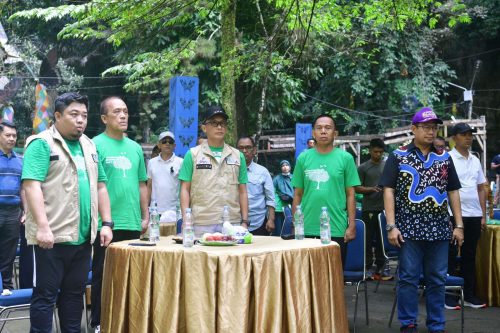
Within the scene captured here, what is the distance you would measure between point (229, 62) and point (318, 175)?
15.6ft

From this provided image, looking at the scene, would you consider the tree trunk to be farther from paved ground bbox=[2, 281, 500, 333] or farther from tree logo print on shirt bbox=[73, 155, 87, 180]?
tree logo print on shirt bbox=[73, 155, 87, 180]

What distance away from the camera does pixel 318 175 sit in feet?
23.2

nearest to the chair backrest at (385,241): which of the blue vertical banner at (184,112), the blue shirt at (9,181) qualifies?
the blue vertical banner at (184,112)

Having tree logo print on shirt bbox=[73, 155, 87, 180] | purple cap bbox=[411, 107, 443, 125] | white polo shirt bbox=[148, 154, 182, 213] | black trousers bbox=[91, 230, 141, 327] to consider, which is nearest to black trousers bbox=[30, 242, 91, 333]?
tree logo print on shirt bbox=[73, 155, 87, 180]

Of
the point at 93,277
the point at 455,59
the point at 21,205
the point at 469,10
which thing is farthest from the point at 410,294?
the point at 455,59

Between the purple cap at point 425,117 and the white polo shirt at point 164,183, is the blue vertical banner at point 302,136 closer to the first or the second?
the white polo shirt at point 164,183

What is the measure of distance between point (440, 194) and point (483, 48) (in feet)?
105

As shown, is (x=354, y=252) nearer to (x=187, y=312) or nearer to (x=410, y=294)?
(x=410, y=294)

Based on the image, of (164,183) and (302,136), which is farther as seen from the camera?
(302,136)

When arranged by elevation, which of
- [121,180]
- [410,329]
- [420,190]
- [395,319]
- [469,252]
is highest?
[121,180]

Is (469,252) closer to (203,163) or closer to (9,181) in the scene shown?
(203,163)

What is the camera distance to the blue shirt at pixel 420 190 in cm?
671

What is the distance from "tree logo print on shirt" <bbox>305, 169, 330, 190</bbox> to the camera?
7.03m

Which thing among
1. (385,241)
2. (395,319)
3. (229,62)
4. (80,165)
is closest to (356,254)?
(395,319)
